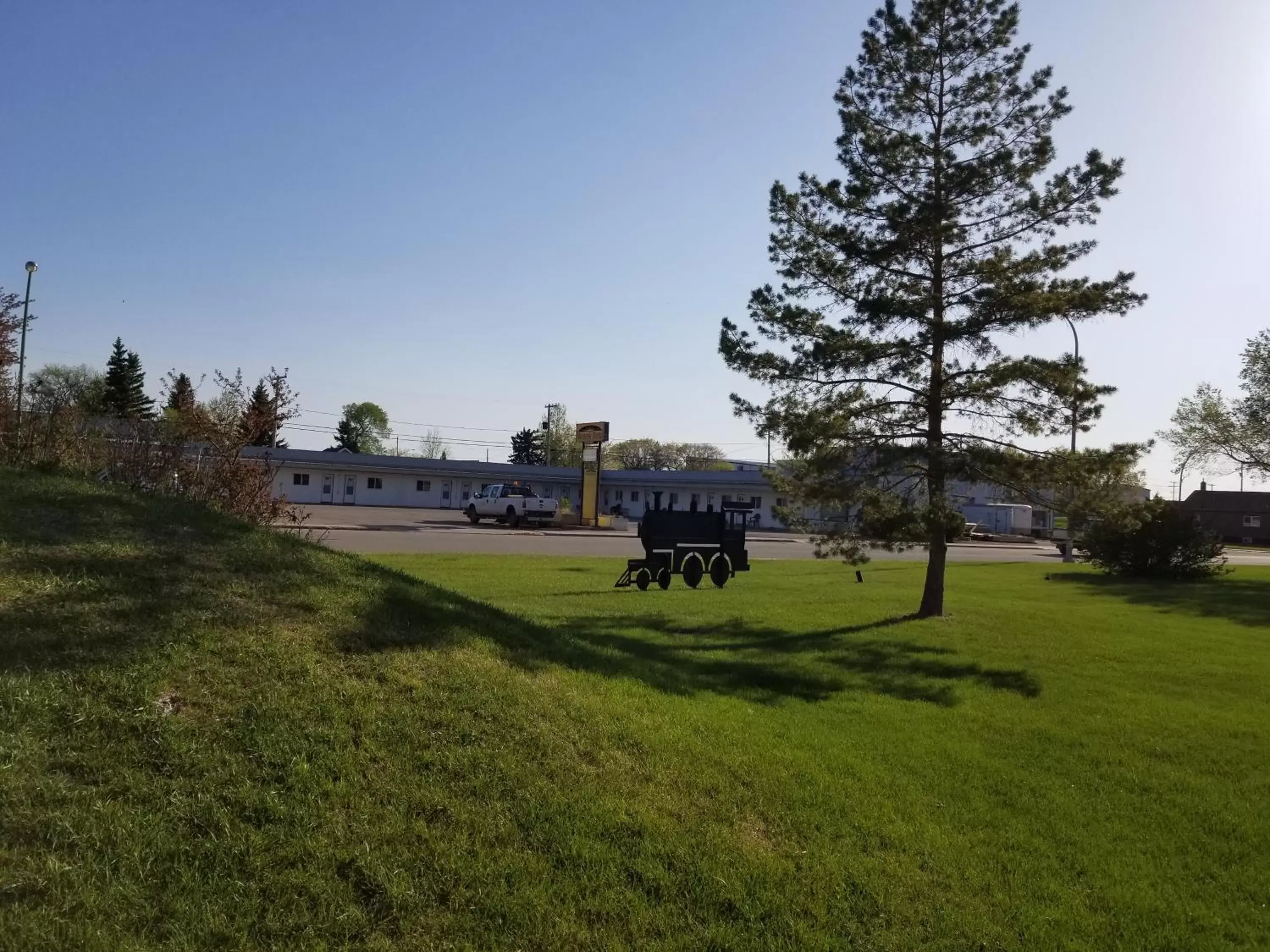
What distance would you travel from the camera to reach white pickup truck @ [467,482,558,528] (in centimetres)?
4534

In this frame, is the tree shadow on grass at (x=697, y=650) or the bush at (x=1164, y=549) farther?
the bush at (x=1164, y=549)

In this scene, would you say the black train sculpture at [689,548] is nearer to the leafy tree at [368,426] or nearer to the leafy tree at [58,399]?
the leafy tree at [58,399]

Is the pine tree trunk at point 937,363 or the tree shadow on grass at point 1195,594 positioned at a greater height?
the pine tree trunk at point 937,363

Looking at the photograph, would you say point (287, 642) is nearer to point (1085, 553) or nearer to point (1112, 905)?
point (1112, 905)

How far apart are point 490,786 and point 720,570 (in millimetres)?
15779

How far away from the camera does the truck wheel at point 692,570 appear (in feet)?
64.5

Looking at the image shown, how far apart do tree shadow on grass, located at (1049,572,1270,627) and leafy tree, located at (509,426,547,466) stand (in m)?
86.0

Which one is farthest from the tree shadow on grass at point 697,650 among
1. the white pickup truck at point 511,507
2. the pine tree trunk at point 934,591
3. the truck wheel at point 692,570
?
the white pickup truck at point 511,507

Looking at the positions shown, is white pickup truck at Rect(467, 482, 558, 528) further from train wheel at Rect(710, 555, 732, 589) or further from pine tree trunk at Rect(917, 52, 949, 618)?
pine tree trunk at Rect(917, 52, 949, 618)

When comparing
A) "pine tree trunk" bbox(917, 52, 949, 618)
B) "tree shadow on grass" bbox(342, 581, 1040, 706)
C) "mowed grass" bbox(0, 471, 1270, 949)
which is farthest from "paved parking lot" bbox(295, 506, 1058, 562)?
"mowed grass" bbox(0, 471, 1270, 949)

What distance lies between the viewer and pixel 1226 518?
77000 millimetres

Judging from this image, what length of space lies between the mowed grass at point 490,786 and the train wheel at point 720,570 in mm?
11205

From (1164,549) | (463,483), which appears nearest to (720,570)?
(1164,549)

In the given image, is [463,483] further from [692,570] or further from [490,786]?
[490,786]
